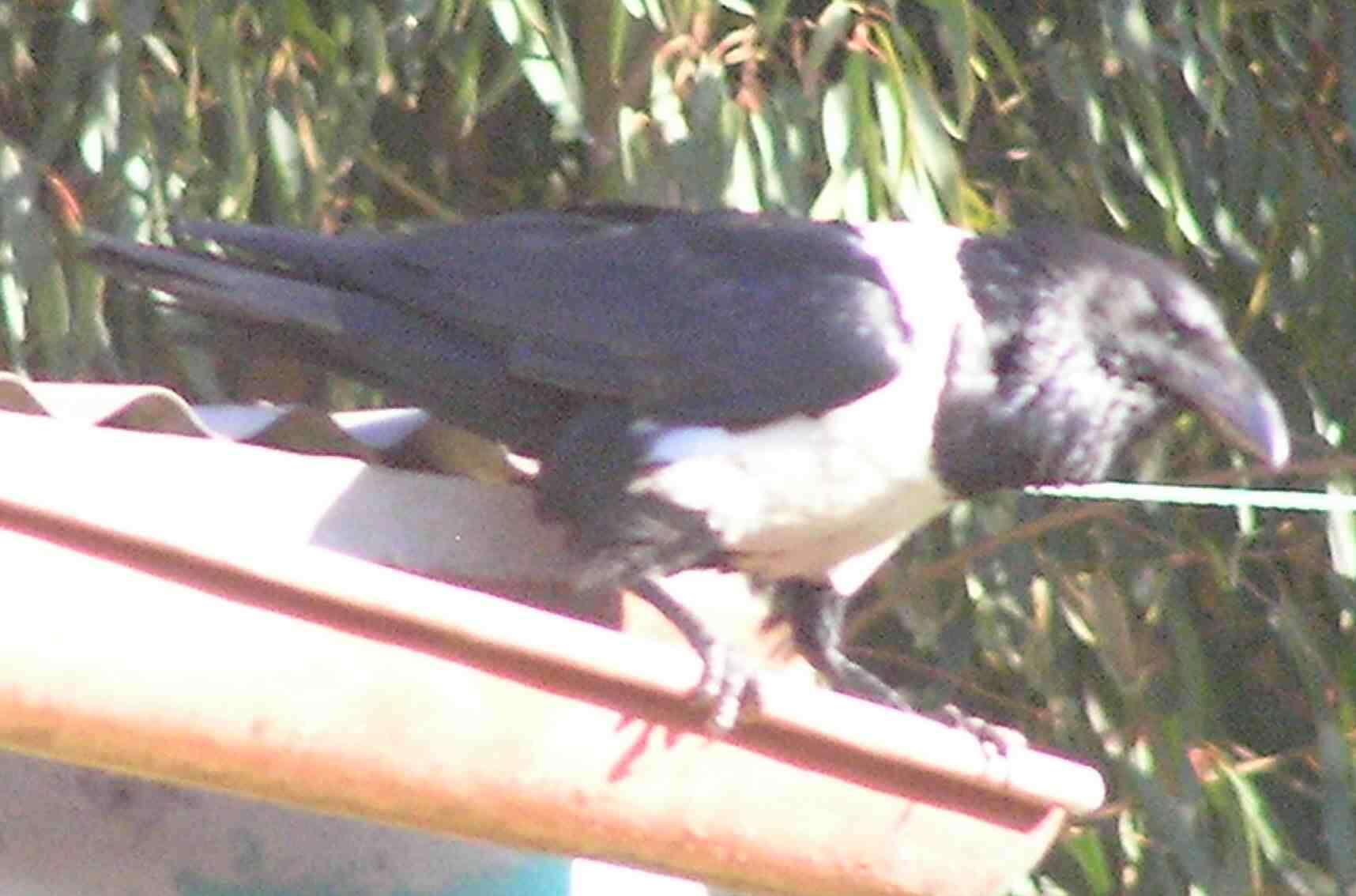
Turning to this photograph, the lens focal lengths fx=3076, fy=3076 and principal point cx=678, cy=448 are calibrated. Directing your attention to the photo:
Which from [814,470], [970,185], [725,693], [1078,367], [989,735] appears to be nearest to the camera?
[725,693]

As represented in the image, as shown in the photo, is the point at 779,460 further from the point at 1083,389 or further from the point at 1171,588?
the point at 1171,588

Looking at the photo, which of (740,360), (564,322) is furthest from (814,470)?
(564,322)

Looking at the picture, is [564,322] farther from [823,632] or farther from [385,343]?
[823,632]

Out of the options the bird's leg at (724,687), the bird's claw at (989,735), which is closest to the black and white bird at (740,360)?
the bird's claw at (989,735)

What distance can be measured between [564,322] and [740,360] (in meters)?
0.13

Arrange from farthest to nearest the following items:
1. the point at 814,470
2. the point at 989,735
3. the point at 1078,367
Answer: the point at 1078,367
the point at 814,470
the point at 989,735

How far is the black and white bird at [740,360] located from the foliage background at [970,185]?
41 centimetres

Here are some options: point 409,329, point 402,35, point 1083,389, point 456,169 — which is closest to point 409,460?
point 409,329

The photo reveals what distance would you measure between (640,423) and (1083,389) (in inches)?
13.6

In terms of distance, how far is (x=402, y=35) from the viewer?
2.92 m

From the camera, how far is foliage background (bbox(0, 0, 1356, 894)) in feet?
9.06

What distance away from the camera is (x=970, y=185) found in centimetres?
306

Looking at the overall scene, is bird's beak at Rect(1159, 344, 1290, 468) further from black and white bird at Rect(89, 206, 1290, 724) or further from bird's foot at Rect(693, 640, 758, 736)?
bird's foot at Rect(693, 640, 758, 736)

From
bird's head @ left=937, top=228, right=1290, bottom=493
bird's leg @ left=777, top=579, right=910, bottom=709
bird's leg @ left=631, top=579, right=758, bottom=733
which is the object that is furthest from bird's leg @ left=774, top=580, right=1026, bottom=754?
bird's leg @ left=631, top=579, right=758, bottom=733
